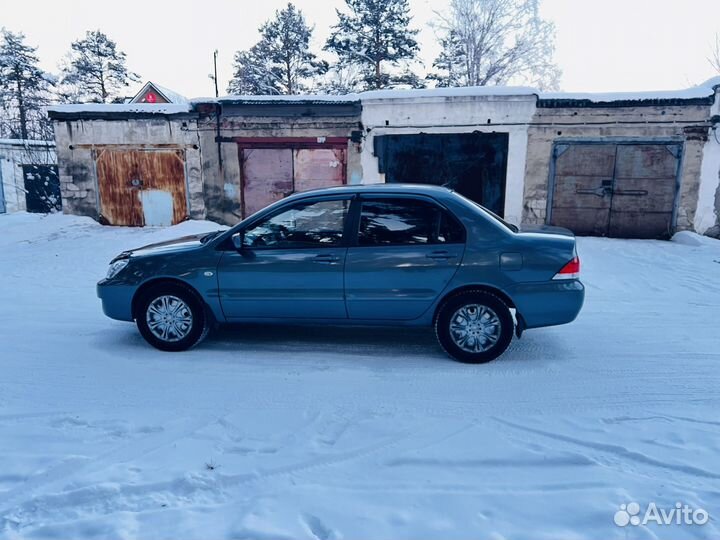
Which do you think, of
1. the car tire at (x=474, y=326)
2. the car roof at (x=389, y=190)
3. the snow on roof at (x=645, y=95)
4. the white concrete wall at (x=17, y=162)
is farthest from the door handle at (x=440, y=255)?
the white concrete wall at (x=17, y=162)

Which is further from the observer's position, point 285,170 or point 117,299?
point 285,170

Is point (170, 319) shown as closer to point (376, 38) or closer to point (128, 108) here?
point (128, 108)

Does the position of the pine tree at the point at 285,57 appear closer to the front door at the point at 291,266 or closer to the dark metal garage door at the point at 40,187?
the dark metal garage door at the point at 40,187

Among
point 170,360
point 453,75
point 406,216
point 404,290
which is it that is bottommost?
point 170,360

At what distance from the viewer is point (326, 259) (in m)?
4.31

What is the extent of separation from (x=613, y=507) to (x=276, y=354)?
299cm

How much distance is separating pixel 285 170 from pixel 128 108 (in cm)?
446

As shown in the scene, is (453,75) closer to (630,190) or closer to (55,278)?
(630,190)

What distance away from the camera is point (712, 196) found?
1132 centimetres

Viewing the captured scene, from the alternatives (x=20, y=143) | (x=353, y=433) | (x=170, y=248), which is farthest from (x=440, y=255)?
(x=20, y=143)

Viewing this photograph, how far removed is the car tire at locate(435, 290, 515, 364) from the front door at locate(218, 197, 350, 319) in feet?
3.13

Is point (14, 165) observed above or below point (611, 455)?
above

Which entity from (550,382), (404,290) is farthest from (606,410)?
(404,290)

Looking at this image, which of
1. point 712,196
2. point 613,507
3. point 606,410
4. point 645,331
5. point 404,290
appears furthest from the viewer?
point 712,196
